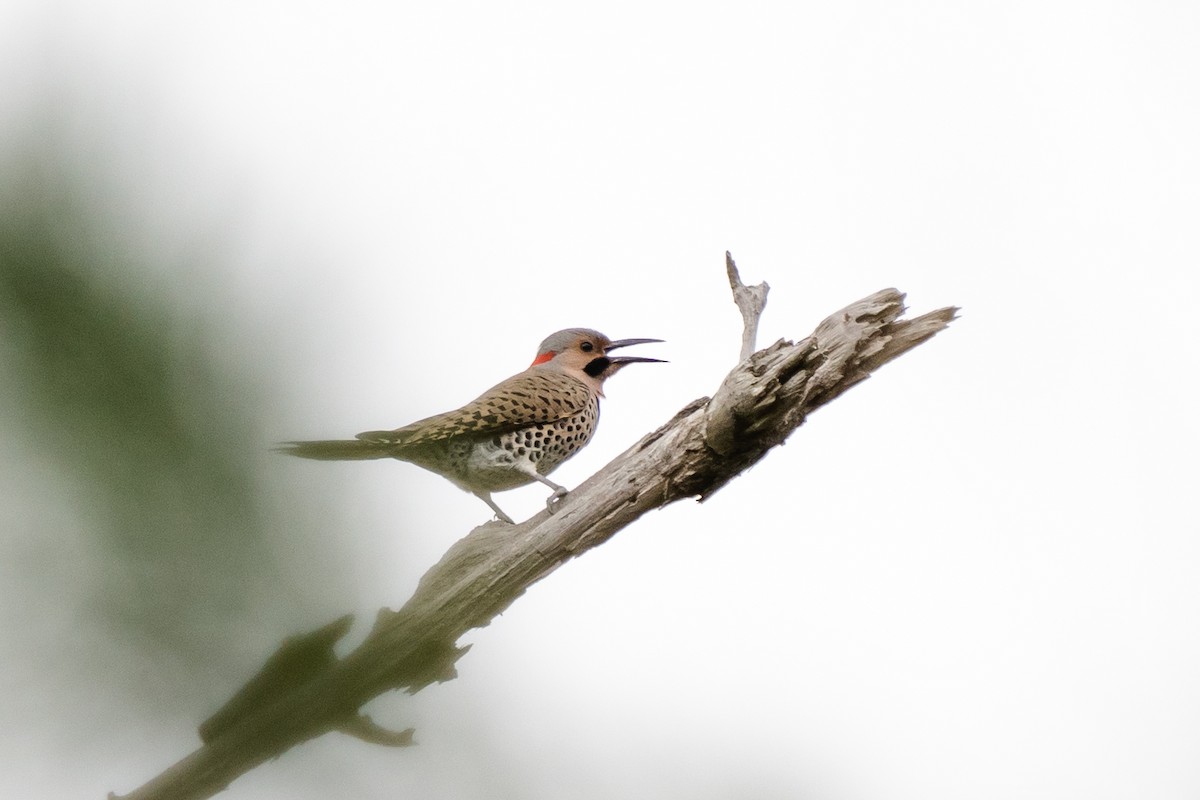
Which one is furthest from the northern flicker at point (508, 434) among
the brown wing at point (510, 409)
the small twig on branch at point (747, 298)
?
the small twig on branch at point (747, 298)

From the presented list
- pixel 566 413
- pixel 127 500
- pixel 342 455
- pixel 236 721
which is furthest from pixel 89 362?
pixel 566 413

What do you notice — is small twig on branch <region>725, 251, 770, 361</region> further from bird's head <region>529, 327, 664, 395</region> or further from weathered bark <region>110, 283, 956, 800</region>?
bird's head <region>529, 327, 664, 395</region>

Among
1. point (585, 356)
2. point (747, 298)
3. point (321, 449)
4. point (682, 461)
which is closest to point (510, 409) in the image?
point (585, 356)

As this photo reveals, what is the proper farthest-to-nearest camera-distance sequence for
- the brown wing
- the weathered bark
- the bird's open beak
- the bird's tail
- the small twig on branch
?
the bird's open beak < the brown wing < the small twig on branch < the weathered bark < the bird's tail

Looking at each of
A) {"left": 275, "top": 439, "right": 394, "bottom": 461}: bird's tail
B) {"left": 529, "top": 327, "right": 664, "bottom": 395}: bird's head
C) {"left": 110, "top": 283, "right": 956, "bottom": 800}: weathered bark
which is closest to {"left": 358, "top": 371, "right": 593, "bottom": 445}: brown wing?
{"left": 529, "top": 327, "right": 664, "bottom": 395}: bird's head

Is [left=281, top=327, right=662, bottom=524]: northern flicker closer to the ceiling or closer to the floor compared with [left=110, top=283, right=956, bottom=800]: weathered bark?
closer to the ceiling
